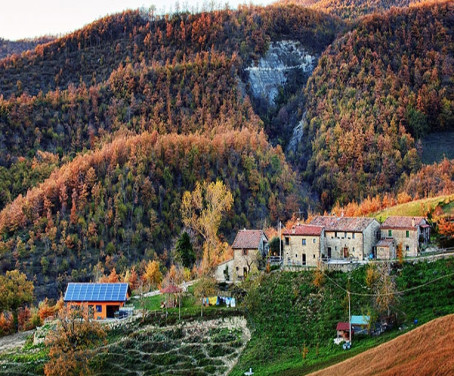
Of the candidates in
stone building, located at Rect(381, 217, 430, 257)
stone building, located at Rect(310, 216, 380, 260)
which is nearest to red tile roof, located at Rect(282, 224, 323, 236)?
stone building, located at Rect(310, 216, 380, 260)

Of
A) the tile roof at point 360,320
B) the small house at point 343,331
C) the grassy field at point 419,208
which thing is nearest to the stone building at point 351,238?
the grassy field at point 419,208

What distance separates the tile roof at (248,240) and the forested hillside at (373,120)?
229 feet

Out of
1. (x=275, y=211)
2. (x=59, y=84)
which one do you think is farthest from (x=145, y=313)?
(x=59, y=84)

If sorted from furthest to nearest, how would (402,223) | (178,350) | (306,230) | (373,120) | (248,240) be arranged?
1. (373,120)
2. (248,240)
3. (402,223)
4. (306,230)
5. (178,350)

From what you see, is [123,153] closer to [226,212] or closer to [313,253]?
[226,212]

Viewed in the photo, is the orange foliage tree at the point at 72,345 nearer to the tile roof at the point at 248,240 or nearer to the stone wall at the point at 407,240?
the tile roof at the point at 248,240

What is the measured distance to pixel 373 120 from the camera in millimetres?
180125

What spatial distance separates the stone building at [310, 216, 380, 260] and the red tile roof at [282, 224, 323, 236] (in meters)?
1.23

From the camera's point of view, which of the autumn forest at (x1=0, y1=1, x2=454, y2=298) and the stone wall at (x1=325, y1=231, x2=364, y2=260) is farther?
the autumn forest at (x1=0, y1=1, x2=454, y2=298)

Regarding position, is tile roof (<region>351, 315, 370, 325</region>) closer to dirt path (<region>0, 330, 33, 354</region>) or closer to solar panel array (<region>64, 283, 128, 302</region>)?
solar panel array (<region>64, 283, 128, 302</region>)

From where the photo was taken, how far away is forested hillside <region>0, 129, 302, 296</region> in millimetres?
128125

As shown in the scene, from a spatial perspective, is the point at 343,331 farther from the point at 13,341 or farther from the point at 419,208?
the point at 13,341

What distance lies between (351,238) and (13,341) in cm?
3612

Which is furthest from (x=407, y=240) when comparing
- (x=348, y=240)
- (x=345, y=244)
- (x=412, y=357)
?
(x=412, y=357)
